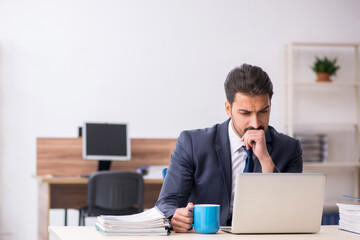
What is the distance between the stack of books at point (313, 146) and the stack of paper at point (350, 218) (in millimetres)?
3992

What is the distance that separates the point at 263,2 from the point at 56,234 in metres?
4.87

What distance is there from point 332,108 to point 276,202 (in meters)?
4.78

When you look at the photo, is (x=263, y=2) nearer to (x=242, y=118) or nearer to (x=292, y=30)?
(x=292, y=30)

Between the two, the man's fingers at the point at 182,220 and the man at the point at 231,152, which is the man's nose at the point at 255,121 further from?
the man's fingers at the point at 182,220

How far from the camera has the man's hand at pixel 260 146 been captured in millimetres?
2064

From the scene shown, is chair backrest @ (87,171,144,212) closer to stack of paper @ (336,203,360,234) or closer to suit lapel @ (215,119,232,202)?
suit lapel @ (215,119,232,202)

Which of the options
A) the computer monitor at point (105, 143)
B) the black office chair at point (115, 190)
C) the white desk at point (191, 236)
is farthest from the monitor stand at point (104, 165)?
the white desk at point (191, 236)

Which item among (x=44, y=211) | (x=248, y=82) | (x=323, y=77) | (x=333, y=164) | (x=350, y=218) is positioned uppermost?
(x=323, y=77)

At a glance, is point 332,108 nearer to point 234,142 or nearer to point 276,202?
point 234,142

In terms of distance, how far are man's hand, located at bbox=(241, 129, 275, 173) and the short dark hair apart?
0.45ft

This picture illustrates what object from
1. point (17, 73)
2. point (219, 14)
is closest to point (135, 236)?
point (17, 73)

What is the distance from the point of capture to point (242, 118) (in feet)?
6.86

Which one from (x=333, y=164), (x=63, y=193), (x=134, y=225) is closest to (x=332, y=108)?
(x=333, y=164)

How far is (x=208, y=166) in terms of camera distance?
7.05 feet
